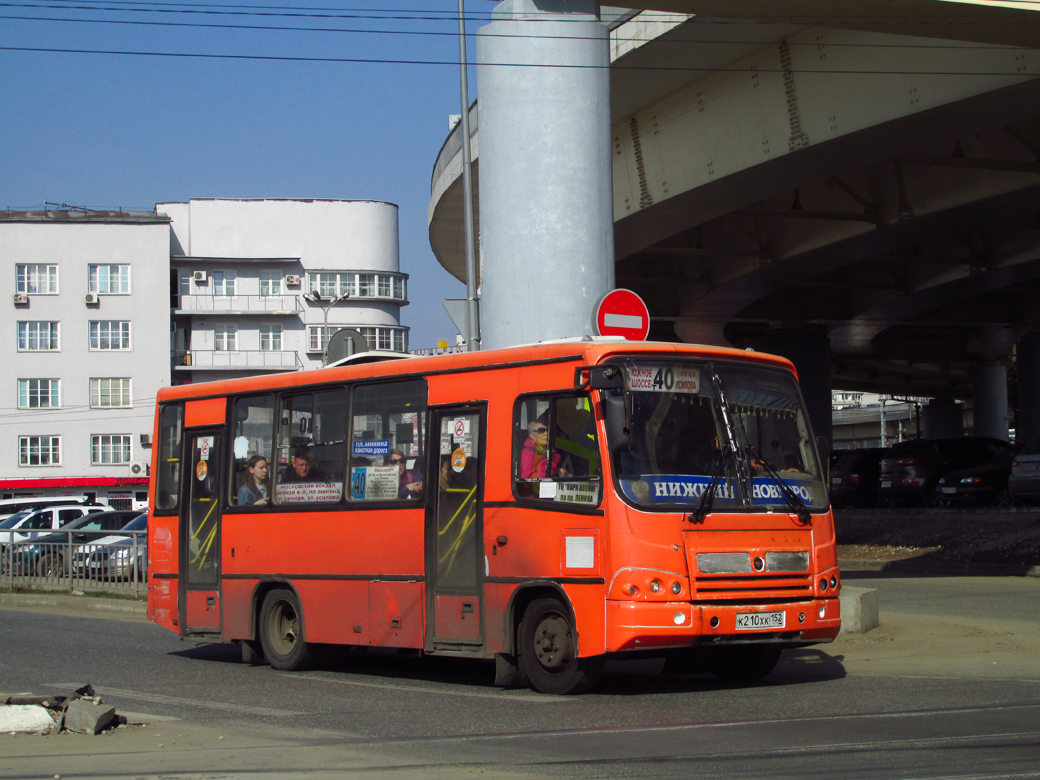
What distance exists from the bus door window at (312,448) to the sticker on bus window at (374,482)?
0.20m

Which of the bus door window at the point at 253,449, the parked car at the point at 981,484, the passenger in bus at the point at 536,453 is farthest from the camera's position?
the parked car at the point at 981,484

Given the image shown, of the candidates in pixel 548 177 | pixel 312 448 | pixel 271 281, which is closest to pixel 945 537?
pixel 548 177

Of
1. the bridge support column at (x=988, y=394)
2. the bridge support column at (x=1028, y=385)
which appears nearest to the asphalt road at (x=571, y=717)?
the bridge support column at (x=1028, y=385)

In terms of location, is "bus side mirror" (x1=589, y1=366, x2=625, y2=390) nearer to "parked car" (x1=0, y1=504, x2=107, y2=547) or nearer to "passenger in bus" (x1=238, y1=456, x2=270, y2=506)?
"passenger in bus" (x1=238, y1=456, x2=270, y2=506)

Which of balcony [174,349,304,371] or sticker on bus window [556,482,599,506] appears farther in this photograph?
balcony [174,349,304,371]

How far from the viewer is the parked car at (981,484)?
3062 centimetres

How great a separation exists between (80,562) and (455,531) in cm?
1415

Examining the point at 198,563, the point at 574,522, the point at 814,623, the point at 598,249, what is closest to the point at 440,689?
the point at 574,522

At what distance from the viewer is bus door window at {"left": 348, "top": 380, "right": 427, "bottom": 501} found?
37.6 ft

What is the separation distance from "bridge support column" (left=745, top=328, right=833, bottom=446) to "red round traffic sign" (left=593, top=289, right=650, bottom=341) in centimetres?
2819

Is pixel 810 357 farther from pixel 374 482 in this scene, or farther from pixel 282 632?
pixel 374 482

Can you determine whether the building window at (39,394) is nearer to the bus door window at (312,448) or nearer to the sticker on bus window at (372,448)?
the bus door window at (312,448)

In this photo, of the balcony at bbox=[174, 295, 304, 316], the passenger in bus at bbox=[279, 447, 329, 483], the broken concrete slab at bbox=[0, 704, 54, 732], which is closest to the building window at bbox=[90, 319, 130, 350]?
the balcony at bbox=[174, 295, 304, 316]

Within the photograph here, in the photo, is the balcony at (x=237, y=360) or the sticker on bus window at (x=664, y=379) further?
the balcony at (x=237, y=360)
